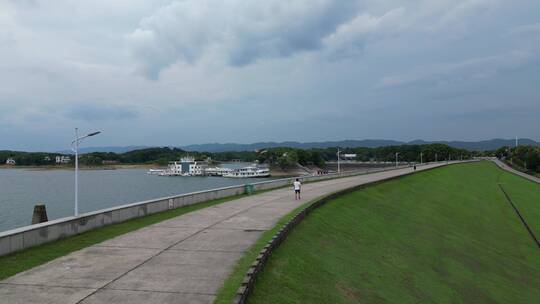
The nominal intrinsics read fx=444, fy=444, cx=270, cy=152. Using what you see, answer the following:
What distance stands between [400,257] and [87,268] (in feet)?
40.6

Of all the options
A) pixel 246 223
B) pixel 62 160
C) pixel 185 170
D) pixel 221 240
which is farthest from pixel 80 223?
pixel 62 160

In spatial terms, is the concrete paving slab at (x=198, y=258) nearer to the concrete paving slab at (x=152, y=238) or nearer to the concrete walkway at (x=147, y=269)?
the concrete walkway at (x=147, y=269)

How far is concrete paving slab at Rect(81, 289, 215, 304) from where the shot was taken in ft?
27.0

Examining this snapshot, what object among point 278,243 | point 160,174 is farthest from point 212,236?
point 160,174

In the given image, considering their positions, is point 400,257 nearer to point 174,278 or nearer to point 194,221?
point 194,221

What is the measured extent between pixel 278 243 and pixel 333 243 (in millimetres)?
3884

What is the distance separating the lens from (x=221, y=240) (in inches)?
549

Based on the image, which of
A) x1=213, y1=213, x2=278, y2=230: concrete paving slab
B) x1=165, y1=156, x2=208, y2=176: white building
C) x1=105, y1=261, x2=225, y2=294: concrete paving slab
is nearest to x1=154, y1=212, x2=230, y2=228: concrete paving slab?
x1=213, y1=213, x2=278, y2=230: concrete paving slab

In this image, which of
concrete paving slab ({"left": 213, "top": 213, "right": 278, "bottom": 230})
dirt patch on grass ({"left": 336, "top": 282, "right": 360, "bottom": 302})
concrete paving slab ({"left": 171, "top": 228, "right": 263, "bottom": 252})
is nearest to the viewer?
dirt patch on grass ({"left": 336, "top": 282, "right": 360, "bottom": 302})

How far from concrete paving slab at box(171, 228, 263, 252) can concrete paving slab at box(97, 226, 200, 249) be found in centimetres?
44

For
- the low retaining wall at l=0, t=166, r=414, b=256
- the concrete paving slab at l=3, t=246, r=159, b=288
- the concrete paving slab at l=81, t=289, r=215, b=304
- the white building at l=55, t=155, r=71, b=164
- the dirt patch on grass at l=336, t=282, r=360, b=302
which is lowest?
the dirt patch on grass at l=336, t=282, r=360, b=302

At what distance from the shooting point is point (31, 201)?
5403 cm

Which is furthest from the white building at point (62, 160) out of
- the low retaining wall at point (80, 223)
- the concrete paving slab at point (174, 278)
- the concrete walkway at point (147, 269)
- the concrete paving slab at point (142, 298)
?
the concrete paving slab at point (142, 298)

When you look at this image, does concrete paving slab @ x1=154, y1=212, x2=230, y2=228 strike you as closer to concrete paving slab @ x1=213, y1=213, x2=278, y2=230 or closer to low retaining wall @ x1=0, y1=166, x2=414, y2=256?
concrete paving slab @ x1=213, y1=213, x2=278, y2=230
